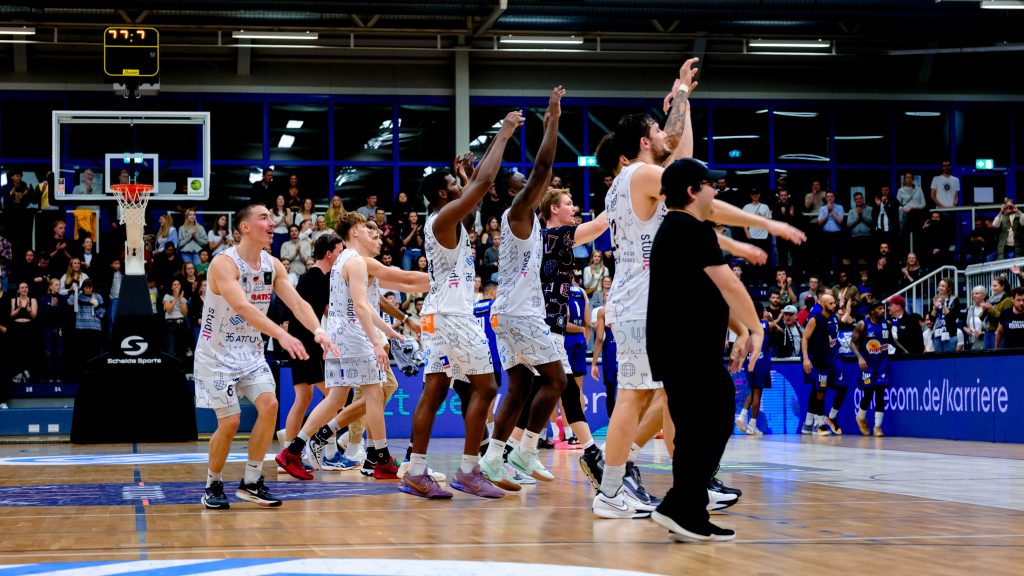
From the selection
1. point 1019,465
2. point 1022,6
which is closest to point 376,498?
point 1019,465

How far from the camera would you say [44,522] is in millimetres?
6539

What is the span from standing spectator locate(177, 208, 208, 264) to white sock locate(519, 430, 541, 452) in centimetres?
1562

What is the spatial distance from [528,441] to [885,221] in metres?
19.3

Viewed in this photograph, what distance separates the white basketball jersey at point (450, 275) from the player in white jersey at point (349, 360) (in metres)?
1.24

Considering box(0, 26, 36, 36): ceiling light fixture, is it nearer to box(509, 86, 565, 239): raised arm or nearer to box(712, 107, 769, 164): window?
box(712, 107, 769, 164): window

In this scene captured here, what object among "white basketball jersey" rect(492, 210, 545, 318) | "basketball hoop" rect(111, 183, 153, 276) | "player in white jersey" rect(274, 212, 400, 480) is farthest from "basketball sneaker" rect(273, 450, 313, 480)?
"basketball hoop" rect(111, 183, 153, 276)

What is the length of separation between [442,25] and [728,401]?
72.5 feet

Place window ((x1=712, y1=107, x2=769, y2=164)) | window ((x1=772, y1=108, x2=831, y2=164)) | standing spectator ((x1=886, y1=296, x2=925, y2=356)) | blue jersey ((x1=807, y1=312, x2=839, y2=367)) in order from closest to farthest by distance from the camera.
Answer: blue jersey ((x1=807, y1=312, x2=839, y2=367))
standing spectator ((x1=886, y1=296, x2=925, y2=356))
window ((x1=712, y1=107, x2=769, y2=164))
window ((x1=772, y1=108, x2=831, y2=164))

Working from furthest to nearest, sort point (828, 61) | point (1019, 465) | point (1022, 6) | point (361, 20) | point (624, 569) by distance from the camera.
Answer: point (828, 61) → point (361, 20) → point (1022, 6) → point (1019, 465) → point (624, 569)

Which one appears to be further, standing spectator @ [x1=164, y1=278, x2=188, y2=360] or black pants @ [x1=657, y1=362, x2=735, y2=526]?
standing spectator @ [x1=164, y1=278, x2=188, y2=360]

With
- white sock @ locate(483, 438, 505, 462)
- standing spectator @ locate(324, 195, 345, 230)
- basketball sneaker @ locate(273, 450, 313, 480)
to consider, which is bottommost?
basketball sneaker @ locate(273, 450, 313, 480)

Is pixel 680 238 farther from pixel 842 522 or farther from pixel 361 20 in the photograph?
pixel 361 20

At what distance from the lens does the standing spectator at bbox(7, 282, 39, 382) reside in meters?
20.0

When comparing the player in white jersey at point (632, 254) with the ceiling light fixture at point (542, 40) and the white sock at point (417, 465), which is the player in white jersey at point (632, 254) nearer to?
the white sock at point (417, 465)
